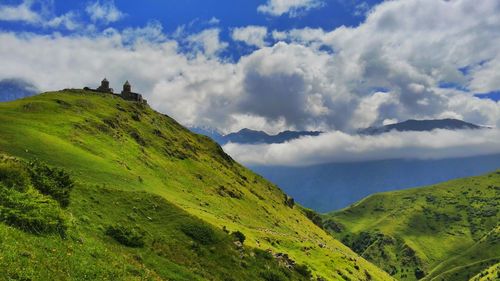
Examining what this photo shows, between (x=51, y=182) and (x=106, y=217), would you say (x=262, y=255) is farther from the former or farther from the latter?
(x=51, y=182)

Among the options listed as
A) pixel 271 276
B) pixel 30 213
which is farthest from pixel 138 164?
pixel 30 213

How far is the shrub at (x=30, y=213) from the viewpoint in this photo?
1147 inches

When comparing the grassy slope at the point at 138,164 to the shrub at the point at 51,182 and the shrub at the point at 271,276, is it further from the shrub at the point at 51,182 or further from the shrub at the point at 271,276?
the shrub at the point at 271,276

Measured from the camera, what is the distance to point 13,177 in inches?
1373

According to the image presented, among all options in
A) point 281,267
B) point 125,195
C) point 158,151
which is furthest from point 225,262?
point 158,151

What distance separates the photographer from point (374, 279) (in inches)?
4690

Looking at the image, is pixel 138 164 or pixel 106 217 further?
pixel 138 164

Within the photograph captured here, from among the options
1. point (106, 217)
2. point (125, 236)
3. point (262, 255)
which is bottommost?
point (125, 236)

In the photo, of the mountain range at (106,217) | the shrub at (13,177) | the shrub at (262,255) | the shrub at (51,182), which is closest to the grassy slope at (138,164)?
the mountain range at (106,217)

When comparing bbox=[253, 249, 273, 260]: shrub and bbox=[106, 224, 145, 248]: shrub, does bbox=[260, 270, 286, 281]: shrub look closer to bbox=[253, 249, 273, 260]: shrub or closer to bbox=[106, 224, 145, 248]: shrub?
bbox=[253, 249, 273, 260]: shrub

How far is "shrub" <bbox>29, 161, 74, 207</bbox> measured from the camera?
123ft

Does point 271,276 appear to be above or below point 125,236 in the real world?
below

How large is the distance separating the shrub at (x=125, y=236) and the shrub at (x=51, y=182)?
4500mm

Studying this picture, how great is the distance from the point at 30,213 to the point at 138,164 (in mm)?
78300
